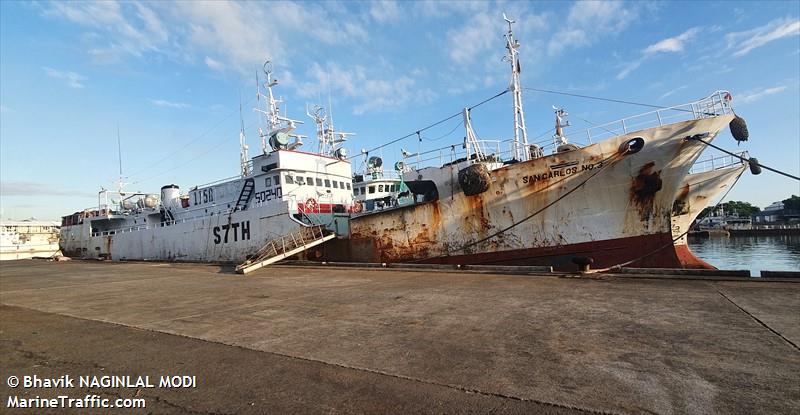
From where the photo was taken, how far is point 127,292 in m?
9.43

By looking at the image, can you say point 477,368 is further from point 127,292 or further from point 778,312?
point 127,292

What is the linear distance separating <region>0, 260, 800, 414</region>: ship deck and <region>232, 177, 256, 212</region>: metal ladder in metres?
13.7

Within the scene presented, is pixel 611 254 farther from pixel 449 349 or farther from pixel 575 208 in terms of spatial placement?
pixel 449 349

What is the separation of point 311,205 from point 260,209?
2.61 meters

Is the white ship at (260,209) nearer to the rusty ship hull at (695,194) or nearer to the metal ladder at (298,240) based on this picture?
the metal ladder at (298,240)

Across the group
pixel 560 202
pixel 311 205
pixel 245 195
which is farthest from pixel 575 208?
pixel 245 195

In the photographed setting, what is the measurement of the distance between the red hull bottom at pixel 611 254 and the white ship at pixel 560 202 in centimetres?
3

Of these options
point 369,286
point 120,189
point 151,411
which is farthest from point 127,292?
point 120,189

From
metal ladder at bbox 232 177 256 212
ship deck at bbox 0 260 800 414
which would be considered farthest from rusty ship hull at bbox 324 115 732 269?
metal ladder at bbox 232 177 256 212

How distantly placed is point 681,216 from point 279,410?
14490 mm

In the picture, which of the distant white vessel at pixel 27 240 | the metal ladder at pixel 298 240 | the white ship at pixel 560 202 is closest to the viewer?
the white ship at pixel 560 202

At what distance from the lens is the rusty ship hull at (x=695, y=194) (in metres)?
12.8

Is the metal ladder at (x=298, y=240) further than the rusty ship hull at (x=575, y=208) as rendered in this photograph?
Yes

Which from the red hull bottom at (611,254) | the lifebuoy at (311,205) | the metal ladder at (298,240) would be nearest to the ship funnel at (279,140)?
the lifebuoy at (311,205)
